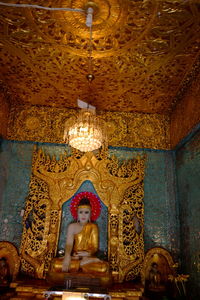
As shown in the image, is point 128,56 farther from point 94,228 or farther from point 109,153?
point 94,228

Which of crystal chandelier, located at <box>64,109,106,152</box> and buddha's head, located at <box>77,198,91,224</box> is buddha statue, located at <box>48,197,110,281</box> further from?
crystal chandelier, located at <box>64,109,106,152</box>

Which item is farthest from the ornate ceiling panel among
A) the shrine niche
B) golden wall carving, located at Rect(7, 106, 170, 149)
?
the shrine niche

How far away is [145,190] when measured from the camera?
4.80m

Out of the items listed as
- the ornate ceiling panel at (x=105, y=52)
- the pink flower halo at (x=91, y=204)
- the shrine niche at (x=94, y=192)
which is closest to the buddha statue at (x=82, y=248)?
the pink flower halo at (x=91, y=204)

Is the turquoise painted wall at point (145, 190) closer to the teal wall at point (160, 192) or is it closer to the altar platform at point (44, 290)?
the teal wall at point (160, 192)

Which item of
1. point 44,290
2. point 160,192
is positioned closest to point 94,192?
point 160,192

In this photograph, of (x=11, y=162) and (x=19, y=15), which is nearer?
(x=19, y=15)

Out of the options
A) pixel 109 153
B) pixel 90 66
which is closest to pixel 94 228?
pixel 109 153

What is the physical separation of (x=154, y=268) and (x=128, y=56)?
11.4 feet

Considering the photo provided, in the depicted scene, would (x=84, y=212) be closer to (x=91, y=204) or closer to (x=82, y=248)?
(x=91, y=204)

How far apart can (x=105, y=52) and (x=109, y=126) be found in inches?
72.3

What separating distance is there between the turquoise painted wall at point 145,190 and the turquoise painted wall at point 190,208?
0.23 metres

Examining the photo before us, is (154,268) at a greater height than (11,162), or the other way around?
(11,162)

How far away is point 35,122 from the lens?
5.11 m
